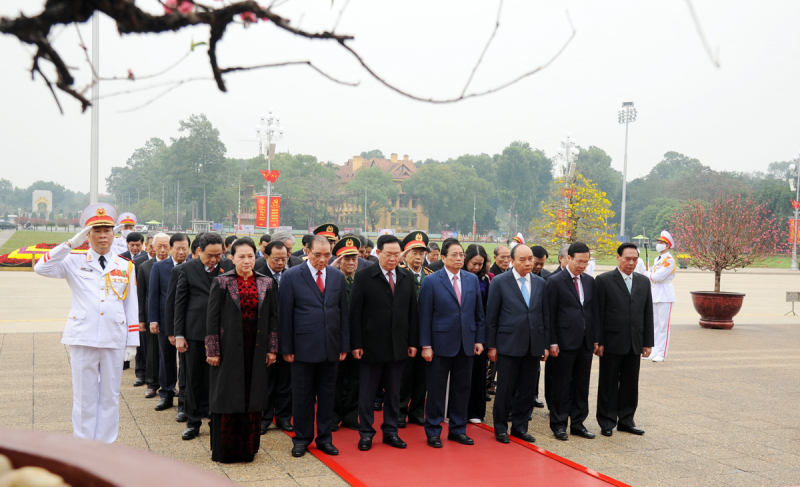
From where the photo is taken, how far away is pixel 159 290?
21.5 feet

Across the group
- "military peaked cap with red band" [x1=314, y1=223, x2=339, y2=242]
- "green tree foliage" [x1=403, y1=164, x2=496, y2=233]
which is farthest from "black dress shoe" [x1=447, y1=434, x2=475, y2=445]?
"green tree foliage" [x1=403, y1=164, x2=496, y2=233]

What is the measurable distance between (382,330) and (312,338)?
2.06 ft

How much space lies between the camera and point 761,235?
1579cm

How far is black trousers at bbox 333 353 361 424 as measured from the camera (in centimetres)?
617

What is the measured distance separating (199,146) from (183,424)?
79032 millimetres

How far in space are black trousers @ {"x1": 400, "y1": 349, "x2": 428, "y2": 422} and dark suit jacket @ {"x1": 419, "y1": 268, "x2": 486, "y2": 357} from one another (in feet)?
2.22

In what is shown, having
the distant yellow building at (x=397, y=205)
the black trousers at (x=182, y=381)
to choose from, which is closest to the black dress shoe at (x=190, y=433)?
the black trousers at (x=182, y=381)

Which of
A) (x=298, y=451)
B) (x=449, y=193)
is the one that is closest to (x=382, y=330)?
(x=298, y=451)

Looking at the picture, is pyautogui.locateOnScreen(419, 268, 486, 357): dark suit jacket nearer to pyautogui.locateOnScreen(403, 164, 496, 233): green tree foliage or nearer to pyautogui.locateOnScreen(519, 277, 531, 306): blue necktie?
pyautogui.locateOnScreen(519, 277, 531, 306): blue necktie

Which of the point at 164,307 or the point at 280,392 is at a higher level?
the point at 164,307

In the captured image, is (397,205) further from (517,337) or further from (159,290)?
(517,337)

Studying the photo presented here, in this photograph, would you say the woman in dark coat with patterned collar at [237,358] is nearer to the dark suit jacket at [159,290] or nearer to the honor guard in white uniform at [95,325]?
the honor guard in white uniform at [95,325]

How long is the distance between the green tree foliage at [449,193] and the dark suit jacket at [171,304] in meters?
83.1

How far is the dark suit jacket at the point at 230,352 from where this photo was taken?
4.79m
